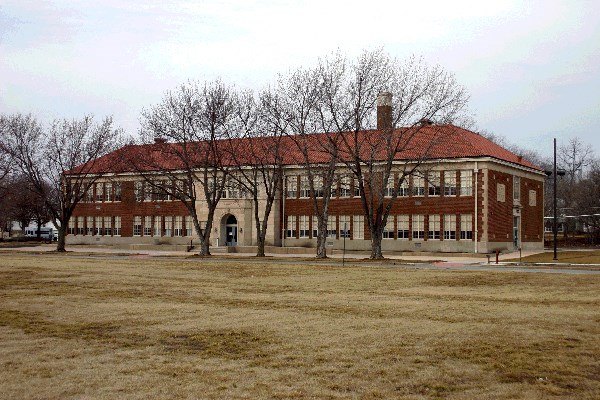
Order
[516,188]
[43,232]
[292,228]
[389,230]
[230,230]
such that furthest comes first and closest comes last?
[43,232], [230,230], [292,228], [516,188], [389,230]

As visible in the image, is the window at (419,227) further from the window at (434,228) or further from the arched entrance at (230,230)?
the arched entrance at (230,230)

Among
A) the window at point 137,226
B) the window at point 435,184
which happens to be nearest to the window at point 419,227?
the window at point 435,184

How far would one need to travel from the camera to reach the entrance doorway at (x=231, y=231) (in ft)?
240

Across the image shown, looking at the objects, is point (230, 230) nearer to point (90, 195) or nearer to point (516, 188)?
point (90, 195)

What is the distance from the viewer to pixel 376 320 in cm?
1636

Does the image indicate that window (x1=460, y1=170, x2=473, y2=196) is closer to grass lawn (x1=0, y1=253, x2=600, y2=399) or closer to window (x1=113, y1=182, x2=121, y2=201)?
→ window (x1=113, y1=182, x2=121, y2=201)

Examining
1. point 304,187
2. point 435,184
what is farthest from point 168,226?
point 435,184

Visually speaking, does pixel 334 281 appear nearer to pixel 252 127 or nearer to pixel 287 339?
pixel 287 339

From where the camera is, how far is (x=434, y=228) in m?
63.5

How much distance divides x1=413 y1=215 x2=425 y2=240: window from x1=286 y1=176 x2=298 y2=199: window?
497 inches

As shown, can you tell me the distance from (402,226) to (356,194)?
5382mm

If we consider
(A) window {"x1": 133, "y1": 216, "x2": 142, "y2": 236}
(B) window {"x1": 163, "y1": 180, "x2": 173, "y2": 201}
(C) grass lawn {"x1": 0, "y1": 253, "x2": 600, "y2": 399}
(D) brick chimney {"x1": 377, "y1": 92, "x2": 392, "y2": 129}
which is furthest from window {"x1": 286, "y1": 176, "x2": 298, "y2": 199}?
(C) grass lawn {"x1": 0, "y1": 253, "x2": 600, "y2": 399}

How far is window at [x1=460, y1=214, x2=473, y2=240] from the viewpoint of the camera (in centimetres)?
6156

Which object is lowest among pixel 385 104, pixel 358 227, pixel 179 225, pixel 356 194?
pixel 358 227
